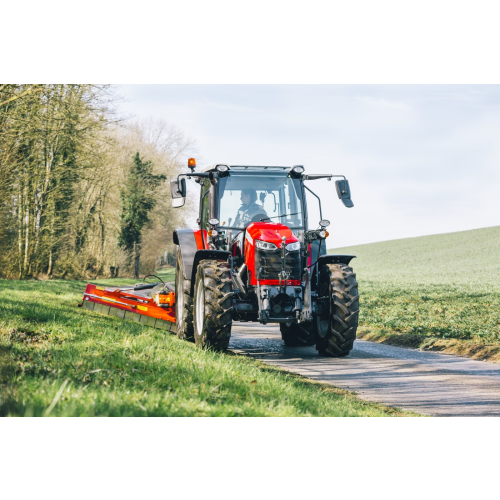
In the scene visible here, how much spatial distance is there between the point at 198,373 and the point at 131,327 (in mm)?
3818

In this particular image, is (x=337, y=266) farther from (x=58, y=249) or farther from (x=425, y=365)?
(x=58, y=249)

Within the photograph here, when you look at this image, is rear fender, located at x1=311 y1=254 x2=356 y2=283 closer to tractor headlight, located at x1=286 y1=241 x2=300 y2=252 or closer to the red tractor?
the red tractor

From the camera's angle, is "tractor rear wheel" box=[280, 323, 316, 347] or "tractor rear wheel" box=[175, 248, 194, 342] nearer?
"tractor rear wheel" box=[175, 248, 194, 342]

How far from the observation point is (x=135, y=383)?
195 inches

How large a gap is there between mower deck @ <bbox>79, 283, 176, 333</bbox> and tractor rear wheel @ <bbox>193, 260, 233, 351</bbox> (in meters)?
2.36

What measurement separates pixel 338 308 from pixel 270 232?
147 cm

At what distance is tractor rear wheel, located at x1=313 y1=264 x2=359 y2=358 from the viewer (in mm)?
8539

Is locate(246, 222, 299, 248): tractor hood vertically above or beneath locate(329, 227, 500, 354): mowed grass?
above

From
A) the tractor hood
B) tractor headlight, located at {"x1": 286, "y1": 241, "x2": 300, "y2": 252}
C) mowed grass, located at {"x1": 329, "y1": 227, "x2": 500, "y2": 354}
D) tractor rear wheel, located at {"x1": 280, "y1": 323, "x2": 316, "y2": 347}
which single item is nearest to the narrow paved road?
tractor rear wheel, located at {"x1": 280, "y1": 323, "x2": 316, "y2": 347}

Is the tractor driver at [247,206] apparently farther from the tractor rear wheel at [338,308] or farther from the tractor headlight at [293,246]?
the tractor rear wheel at [338,308]

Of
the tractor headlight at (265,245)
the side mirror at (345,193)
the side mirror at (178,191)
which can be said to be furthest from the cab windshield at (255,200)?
the tractor headlight at (265,245)

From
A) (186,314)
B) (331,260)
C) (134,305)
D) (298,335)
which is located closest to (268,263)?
(331,260)

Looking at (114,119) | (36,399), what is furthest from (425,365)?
(114,119)

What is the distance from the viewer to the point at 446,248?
2089 inches
